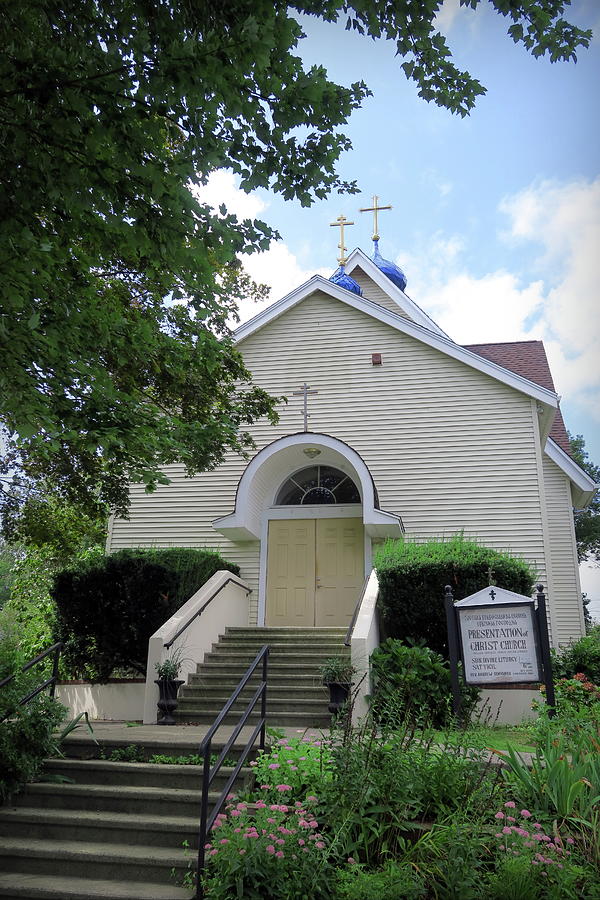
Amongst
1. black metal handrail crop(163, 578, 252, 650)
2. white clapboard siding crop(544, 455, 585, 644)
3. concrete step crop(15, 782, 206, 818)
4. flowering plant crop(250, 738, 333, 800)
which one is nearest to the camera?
flowering plant crop(250, 738, 333, 800)

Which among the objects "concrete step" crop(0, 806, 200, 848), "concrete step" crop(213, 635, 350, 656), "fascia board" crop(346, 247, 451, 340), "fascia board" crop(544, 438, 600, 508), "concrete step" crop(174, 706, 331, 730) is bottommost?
"concrete step" crop(0, 806, 200, 848)

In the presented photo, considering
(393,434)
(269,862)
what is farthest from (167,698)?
(393,434)

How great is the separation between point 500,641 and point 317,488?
6551mm

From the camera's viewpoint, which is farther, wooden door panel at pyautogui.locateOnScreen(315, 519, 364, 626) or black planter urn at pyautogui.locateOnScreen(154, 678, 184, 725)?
wooden door panel at pyautogui.locateOnScreen(315, 519, 364, 626)

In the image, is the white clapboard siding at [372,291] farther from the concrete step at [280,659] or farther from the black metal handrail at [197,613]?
the concrete step at [280,659]

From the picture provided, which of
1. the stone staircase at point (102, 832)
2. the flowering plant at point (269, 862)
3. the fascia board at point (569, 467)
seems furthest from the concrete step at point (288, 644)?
the fascia board at point (569, 467)

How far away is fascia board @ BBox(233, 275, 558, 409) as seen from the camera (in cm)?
1296

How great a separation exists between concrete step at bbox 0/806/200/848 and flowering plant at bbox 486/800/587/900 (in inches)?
90.6

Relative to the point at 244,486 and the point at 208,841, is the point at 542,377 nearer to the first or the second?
the point at 244,486

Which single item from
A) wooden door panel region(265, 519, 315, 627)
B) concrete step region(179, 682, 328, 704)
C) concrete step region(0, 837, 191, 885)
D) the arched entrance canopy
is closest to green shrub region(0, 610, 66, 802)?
concrete step region(0, 837, 191, 885)

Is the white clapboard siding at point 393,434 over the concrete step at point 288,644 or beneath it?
over

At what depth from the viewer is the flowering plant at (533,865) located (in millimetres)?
4145

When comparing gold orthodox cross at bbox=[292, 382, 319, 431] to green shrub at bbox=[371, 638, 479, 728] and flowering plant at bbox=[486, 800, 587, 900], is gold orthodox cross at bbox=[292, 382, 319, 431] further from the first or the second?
flowering plant at bbox=[486, 800, 587, 900]

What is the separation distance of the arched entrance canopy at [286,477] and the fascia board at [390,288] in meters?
6.07
